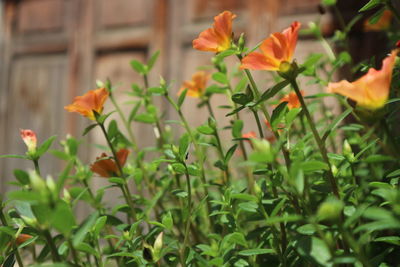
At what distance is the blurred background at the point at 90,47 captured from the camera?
2.22 m

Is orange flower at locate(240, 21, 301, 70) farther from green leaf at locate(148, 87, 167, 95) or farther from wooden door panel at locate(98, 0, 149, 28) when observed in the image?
wooden door panel at locate(98, 0, 149, 28)

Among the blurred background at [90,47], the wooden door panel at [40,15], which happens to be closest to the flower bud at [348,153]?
the blurred background at [90,47]

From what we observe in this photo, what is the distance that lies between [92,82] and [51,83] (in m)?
0.30

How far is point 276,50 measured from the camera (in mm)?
581

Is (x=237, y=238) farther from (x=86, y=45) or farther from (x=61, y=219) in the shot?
(x=86, y=45)

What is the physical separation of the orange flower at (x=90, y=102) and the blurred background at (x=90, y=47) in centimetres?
141

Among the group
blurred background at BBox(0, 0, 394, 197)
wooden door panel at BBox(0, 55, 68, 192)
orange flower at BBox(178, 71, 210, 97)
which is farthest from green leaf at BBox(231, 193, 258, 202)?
wooden door panel at BBox(0, 55, 68, 192)

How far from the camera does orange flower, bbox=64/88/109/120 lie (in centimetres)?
73

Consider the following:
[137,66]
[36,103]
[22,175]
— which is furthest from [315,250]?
[36,103]

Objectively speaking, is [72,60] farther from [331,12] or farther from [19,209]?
[19,209]

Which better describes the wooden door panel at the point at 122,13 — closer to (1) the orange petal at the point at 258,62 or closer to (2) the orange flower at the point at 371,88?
(1) the orange petal at the point at 258,62

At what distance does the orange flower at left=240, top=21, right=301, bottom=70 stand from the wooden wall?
1.54 m

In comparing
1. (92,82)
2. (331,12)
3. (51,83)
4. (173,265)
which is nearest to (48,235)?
(173,265)

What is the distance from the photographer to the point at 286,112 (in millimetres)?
666
